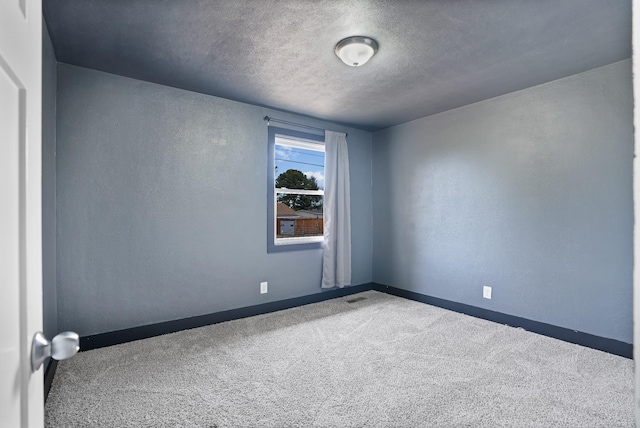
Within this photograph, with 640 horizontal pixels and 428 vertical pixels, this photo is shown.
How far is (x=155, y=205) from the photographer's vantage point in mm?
2992

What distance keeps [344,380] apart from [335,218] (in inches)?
87.5

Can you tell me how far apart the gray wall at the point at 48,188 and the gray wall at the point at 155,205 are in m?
0.12


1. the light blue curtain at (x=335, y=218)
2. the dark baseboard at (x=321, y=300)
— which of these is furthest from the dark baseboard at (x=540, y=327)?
the light blue curtain at (x=335, y=218)

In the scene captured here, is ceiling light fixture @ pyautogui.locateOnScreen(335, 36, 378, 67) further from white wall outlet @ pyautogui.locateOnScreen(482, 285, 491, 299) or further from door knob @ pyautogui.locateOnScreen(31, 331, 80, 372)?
white wall outlet @ pyautogui.locateOnScreen(482, 285, 491, 299)

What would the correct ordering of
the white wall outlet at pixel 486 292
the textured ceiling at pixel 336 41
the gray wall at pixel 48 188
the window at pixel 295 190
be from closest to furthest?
the textured ceiling at pixel 336 41
the gray wall at pixel 48 188
the white wall outlet at pixel 486 292
the window at pixel 295 190

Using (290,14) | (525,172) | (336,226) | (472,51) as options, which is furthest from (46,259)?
(525,172)

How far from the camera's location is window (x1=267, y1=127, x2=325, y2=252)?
3.75m

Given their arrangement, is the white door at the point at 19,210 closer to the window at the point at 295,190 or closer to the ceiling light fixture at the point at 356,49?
the ceiling light fixture at the point at 356,49

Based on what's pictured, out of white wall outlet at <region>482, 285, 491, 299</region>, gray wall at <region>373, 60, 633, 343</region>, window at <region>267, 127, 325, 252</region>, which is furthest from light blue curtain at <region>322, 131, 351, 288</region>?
white wall outlet at <region>482, 285, 491, 299</region>

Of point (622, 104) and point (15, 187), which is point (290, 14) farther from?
point (622, 104)

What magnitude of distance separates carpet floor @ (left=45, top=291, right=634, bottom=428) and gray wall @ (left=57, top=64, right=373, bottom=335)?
1.21 feet

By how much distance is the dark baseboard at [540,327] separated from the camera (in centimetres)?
262

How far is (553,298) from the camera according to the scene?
117 inches

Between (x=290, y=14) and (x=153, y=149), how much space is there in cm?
174
